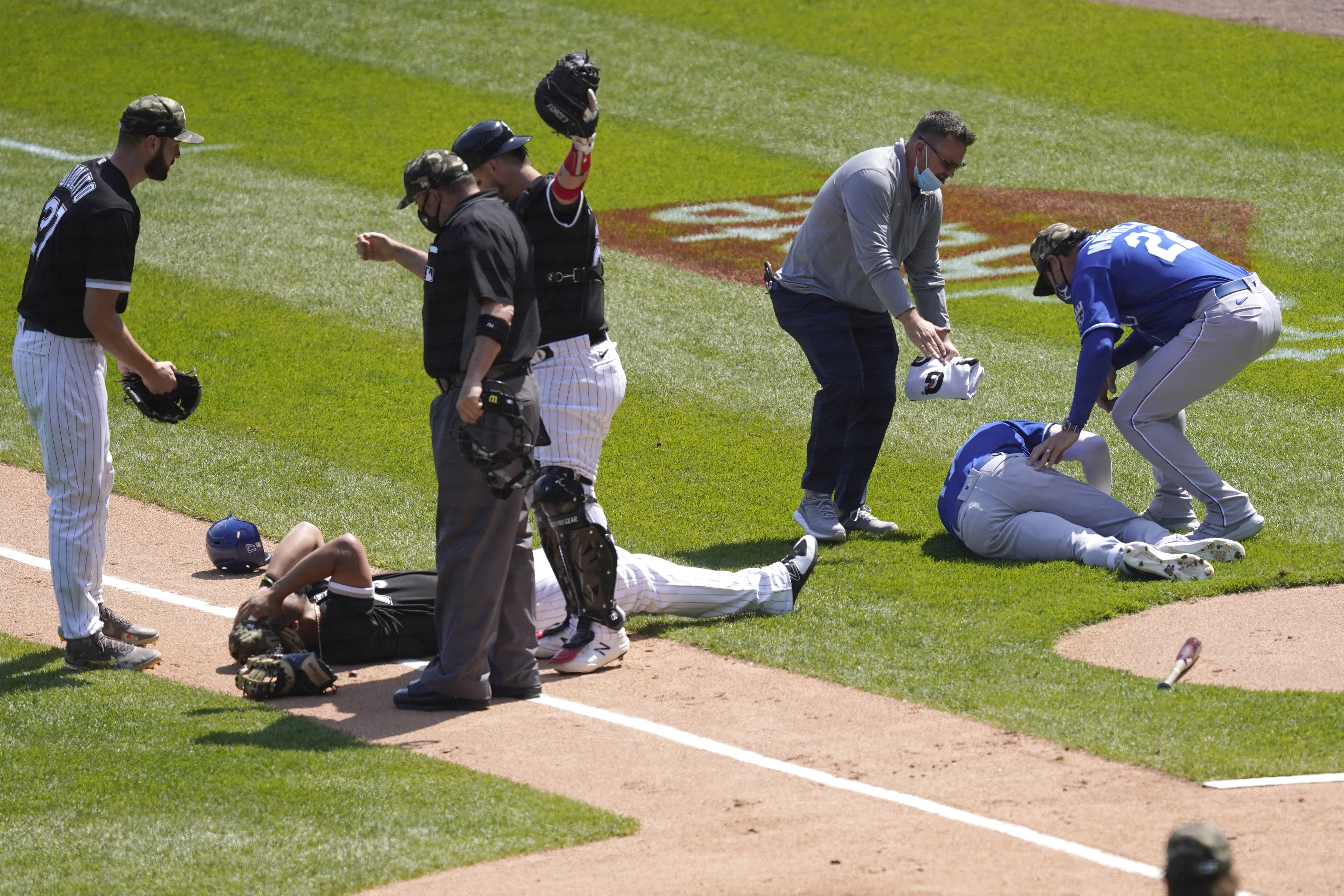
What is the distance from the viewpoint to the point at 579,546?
604cm

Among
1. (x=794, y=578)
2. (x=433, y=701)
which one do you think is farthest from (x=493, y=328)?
(x=794, y=578)

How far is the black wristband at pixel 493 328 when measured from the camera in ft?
17.6

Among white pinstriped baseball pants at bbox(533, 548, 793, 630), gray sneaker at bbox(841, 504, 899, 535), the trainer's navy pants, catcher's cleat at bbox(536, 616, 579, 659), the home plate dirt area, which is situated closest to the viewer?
the home plate dirt area

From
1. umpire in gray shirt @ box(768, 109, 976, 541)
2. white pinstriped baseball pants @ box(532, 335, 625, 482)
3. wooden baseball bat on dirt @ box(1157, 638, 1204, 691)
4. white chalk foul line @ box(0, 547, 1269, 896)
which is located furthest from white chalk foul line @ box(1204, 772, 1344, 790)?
umpire in gray shirt @ box(768, 109, 976, 541)

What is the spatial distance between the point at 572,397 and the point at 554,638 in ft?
3.42

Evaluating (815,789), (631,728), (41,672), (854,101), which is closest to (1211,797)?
(815,789)

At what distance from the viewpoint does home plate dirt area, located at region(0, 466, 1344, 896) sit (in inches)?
169

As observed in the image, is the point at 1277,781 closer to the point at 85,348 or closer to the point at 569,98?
the point at 569,98

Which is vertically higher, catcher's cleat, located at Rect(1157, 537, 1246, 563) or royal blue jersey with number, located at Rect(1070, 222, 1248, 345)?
royal blue jersey with number, located at Rect(1070, 222, 1248, 345)

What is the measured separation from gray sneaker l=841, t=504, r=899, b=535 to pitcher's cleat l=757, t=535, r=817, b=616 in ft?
3.83

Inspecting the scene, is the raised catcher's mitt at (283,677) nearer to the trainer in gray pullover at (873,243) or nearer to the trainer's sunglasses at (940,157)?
the trainer in gray pullover at (873,243)

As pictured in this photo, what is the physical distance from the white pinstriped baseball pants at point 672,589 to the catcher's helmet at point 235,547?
159 centimetres

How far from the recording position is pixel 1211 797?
4.75 meters

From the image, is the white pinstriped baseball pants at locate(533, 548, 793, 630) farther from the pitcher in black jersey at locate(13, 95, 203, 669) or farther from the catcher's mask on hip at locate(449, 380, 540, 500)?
the pitcher in black jersey at locate(13, 95, 203, 669)
